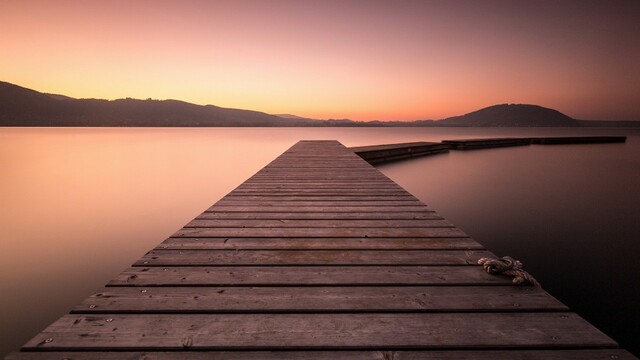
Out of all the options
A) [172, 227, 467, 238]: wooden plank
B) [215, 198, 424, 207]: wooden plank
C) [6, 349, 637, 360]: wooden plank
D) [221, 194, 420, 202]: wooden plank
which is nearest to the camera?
[6, 349, 637, 360]: wooden plank

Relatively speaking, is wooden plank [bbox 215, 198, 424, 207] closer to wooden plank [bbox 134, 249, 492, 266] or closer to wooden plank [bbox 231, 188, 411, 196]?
wooden plank [bbox 231, 188, 411, 196]

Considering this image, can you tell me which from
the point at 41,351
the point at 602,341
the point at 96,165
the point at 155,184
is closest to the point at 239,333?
the point at 41,351

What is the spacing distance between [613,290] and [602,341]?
14.4 feet

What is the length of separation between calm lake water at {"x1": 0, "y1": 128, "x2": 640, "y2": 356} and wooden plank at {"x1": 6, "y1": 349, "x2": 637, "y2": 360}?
310cm

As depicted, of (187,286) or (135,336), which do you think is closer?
(135,336)

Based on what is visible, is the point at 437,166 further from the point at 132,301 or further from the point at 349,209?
the point at 132,301

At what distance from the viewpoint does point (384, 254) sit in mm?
2346

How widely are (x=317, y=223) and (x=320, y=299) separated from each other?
145cm

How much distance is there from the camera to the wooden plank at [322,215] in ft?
10.8

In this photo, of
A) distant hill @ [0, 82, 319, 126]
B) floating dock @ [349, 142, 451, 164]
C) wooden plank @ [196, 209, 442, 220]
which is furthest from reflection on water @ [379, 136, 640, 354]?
distant hill @ [0, 82, 319, 126]

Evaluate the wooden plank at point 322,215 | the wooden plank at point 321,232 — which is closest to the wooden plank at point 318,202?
the wooden plank at point 322,215

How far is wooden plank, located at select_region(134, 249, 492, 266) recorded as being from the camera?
Result: 2186 mm

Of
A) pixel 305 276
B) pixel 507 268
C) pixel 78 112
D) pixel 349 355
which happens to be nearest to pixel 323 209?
pixel 305 276

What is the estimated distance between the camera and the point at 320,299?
Answer: 172cm
